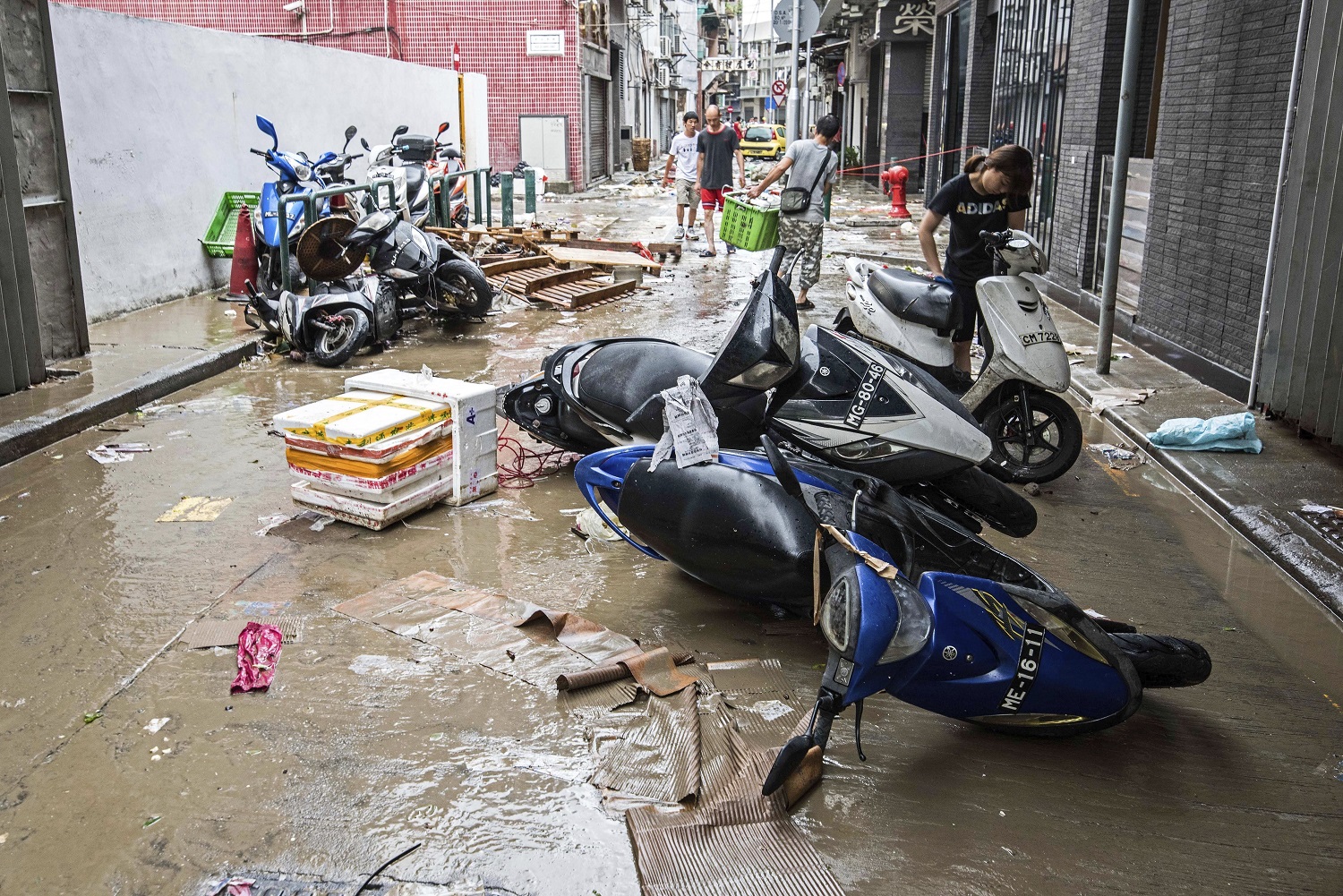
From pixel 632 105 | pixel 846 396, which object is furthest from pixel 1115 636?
pixel 632 105

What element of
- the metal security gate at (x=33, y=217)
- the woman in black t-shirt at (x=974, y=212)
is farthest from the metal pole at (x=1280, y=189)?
the metal security gate at (x=33, y=217)

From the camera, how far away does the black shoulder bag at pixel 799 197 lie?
10.0 meters

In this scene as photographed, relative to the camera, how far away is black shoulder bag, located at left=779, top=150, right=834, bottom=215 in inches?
396

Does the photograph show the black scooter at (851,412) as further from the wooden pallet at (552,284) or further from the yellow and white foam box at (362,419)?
Result: the wooden pallet at (552,284)

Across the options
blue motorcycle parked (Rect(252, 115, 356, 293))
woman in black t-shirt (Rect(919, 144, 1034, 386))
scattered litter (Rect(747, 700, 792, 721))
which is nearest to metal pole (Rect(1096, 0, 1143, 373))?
woman in black t-shirt (Rect(919, 144, 1034, 386))

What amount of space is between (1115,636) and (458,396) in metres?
2.96

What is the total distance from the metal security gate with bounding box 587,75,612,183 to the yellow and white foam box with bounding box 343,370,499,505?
2429 cm

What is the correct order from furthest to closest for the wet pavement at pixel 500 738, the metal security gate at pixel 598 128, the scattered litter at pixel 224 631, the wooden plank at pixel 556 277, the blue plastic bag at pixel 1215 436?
1. the metal security gate at pixel 598 128
2. the wooden plank at pixel 556 277
3. the blue plastic bag at pixel 1215 436
4. the scattered litter at pixel 224 631
5. the wet pavement at pixel 500 738

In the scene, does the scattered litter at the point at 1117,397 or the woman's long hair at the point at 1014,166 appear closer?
the woman's long hair at the point at 1014,166

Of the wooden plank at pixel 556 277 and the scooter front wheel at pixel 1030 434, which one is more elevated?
the wooden plank at pixel 556 277

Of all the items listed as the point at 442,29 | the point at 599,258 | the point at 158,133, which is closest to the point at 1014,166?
the point at 599,258

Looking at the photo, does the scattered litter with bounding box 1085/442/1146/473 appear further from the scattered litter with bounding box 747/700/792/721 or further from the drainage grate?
the scattered litter with bounding box 747/700/792/721

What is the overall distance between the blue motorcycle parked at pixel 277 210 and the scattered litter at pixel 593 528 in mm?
5730

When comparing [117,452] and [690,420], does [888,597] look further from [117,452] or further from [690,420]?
[117,452]
